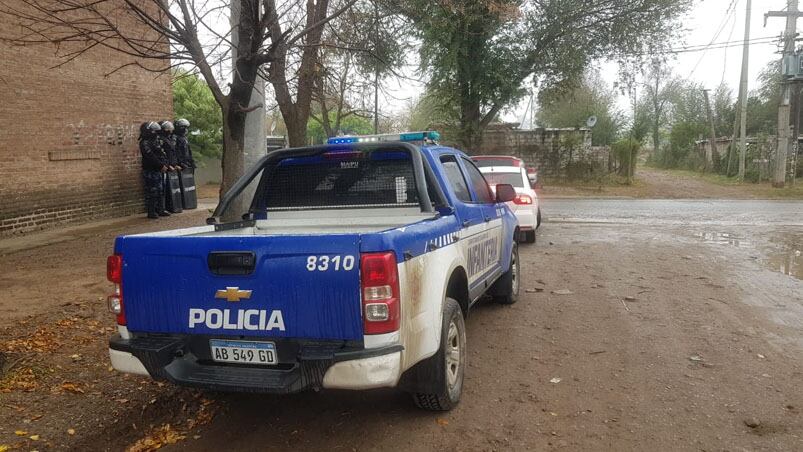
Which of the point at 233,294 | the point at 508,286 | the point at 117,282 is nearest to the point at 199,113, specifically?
the point at 508,286

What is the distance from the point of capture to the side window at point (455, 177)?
5.09 metres

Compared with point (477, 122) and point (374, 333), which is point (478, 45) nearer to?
point (477, 122)

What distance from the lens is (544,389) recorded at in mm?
4391

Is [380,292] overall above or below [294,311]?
above

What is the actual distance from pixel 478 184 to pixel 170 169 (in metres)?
10.3

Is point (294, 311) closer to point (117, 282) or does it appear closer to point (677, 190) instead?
point (117, 282)

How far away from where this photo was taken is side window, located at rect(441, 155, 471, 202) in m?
5.09

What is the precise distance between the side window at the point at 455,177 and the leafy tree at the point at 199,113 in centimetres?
2239

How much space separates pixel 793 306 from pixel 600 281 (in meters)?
2.17

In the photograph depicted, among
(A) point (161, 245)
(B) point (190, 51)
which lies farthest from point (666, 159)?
(A) point (161, 245)

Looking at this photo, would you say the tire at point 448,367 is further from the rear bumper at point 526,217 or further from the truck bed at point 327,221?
the rear bumper at point 526,217

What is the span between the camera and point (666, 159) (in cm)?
4353

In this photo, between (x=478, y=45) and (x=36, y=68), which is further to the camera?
(x=478, y=45)

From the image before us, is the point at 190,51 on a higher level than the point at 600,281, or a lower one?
higher
